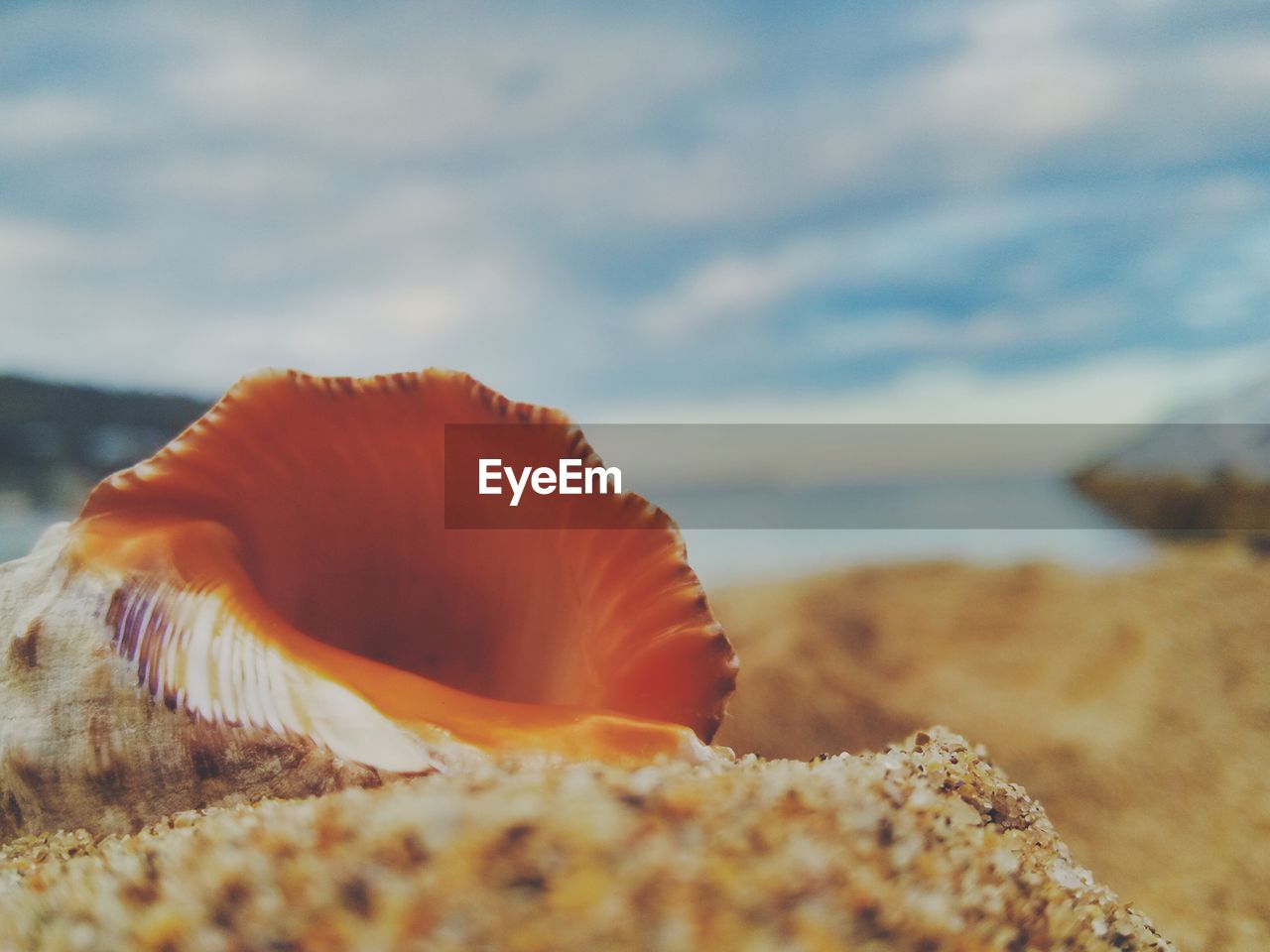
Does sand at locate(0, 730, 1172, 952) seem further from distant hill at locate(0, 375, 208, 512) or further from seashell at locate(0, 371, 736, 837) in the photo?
distant hill at locate(0, 375, 208, 512)

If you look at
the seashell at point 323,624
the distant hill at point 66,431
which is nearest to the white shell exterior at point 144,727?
the seashell at point 323,624

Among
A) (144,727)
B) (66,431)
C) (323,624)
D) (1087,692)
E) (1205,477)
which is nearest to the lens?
(144,727)

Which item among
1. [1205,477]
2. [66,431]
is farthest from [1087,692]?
[66,431]

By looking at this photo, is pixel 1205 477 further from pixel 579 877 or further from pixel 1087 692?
pixel 579 877

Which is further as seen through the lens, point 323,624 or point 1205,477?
point 1205,477

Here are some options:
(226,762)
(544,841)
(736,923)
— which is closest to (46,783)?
(226,762)

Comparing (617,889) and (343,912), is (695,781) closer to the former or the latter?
(617,889)
